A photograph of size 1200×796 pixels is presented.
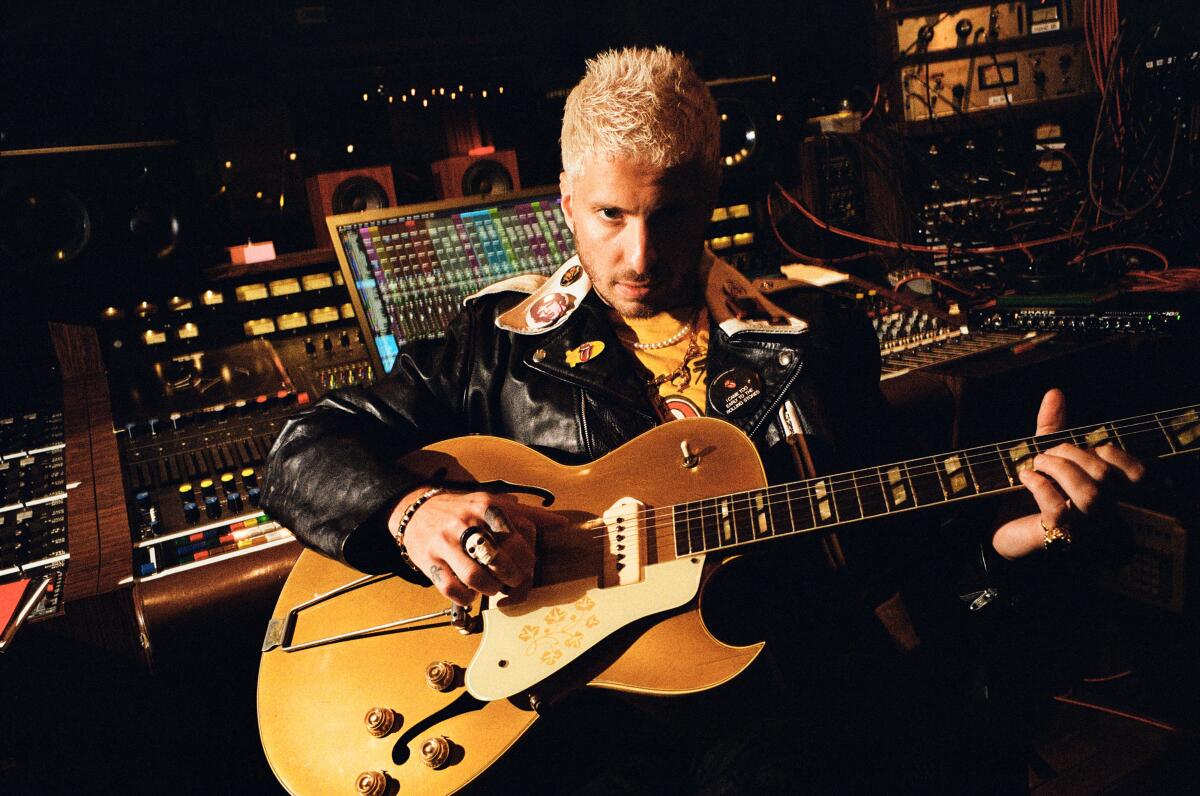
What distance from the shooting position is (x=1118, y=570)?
7.04 feet

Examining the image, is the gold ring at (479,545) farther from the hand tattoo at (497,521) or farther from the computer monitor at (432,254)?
the computer monitor at (432,254)

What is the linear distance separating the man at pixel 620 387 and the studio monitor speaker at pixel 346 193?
2.65 ft

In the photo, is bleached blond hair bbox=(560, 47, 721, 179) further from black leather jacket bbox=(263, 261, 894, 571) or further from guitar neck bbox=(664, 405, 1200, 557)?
guitar neck bbox=(664, 405, 1200, 557)

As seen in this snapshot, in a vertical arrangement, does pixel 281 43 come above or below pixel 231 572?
above

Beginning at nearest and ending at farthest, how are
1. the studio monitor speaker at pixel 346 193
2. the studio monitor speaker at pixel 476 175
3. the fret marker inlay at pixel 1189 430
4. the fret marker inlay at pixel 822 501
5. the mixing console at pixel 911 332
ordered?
the fret marker inlay at pixel 1189 430 < the fret marker inlay at pixel 822 501 < the mixing console at pixel 911 332 < the studio monitor speaker at pixel 346 193 < the studio monitor speaker at pixel 476 175

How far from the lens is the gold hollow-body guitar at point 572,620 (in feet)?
3.43

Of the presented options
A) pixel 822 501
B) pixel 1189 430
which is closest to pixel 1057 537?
pixel 1189 430

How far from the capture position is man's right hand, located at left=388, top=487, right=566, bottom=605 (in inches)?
42.9

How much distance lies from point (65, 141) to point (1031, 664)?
261cm

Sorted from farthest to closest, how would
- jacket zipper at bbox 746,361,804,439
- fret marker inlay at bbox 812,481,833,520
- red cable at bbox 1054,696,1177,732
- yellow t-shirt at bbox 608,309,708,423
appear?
red cable at bbox 1054,696,1177,732, yellow t-shirt at bbox 608,309,708,423, jacket zipper at bbox 746,361,804,439, fret marker inlay at bbox 812,481,833,520

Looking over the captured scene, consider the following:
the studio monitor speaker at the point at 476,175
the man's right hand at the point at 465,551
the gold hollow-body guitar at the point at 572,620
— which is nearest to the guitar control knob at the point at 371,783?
the gold hollow-body guitar at the point at 572,620

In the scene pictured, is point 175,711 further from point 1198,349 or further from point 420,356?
point 1198,349

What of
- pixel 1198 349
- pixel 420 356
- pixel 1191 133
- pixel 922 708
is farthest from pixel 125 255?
pixel 1191 133

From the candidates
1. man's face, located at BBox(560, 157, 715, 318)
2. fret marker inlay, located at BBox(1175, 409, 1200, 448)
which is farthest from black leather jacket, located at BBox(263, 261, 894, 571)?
fret marker inlay, located at BBox(1175, 409, 1200, 448)
